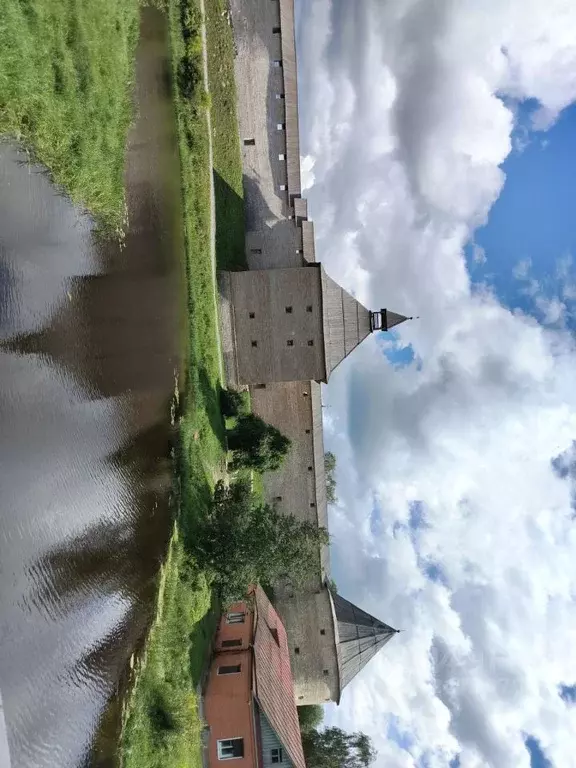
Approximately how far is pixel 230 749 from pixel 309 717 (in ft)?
58.7

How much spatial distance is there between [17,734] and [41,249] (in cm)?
825

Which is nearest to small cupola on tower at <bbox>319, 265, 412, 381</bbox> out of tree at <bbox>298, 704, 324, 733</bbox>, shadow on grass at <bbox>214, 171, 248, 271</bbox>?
shadow on grass at <bbox>214, 171, 248, 271</bbox>

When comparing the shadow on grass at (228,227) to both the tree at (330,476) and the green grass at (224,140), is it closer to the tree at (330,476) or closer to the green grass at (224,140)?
the green grass at (224,140)

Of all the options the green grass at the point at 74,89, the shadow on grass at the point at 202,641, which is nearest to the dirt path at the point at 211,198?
the green grass at the point at 74,89

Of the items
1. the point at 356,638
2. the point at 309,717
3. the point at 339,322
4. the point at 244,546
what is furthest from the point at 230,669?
the point at 309,717

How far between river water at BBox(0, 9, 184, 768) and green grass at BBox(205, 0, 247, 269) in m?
3.43

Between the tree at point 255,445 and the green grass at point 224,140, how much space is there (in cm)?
575

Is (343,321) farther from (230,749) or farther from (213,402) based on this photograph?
(230,749)

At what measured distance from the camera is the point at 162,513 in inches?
621

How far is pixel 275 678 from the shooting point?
2042cm

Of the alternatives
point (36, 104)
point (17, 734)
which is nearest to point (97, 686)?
point (17, 734)

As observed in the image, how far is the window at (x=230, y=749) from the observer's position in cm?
1764

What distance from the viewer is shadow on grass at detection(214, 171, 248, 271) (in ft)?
68.6

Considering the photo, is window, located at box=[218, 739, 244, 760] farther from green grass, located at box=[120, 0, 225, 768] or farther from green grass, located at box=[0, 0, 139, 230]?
green grass, located at box=[0, 0, 139, 230]
